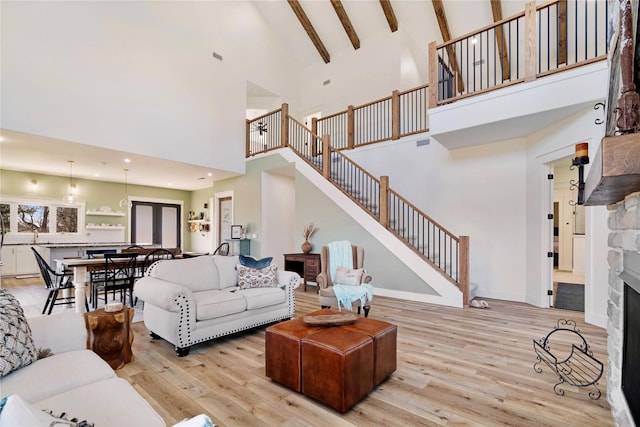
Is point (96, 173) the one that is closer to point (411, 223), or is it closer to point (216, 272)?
point (216, 272)

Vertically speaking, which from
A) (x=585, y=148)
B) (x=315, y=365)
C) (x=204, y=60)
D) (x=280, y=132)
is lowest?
(x=315, y=365)

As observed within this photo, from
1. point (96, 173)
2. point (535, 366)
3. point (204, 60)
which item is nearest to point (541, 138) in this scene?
point (535, 366)

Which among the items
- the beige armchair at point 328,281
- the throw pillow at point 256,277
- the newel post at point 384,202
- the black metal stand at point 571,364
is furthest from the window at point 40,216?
the black metal stand at point 571,364

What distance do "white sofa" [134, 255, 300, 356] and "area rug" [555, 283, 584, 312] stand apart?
4263 mm

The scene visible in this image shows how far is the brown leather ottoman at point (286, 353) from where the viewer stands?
2.29m

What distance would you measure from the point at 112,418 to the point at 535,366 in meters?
3.13

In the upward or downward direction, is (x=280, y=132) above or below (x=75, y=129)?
above

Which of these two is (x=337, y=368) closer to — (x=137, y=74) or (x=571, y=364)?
(x=571, y=364)

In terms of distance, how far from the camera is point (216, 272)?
3.88 m

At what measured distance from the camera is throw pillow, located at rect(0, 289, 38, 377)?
1.45 m

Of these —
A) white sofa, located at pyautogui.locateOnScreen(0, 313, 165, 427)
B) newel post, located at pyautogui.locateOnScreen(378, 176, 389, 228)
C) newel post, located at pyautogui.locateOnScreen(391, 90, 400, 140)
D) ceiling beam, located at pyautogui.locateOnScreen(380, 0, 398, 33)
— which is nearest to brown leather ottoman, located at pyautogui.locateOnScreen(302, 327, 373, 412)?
white sofa, located at pyautogui.locateOnScreen(0, 313, 165, 427)

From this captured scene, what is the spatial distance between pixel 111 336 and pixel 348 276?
2.65 meters

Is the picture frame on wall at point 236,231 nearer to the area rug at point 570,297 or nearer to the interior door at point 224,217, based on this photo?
the interior door at point 224,217

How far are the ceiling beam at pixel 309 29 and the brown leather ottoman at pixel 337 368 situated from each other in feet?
29.0
